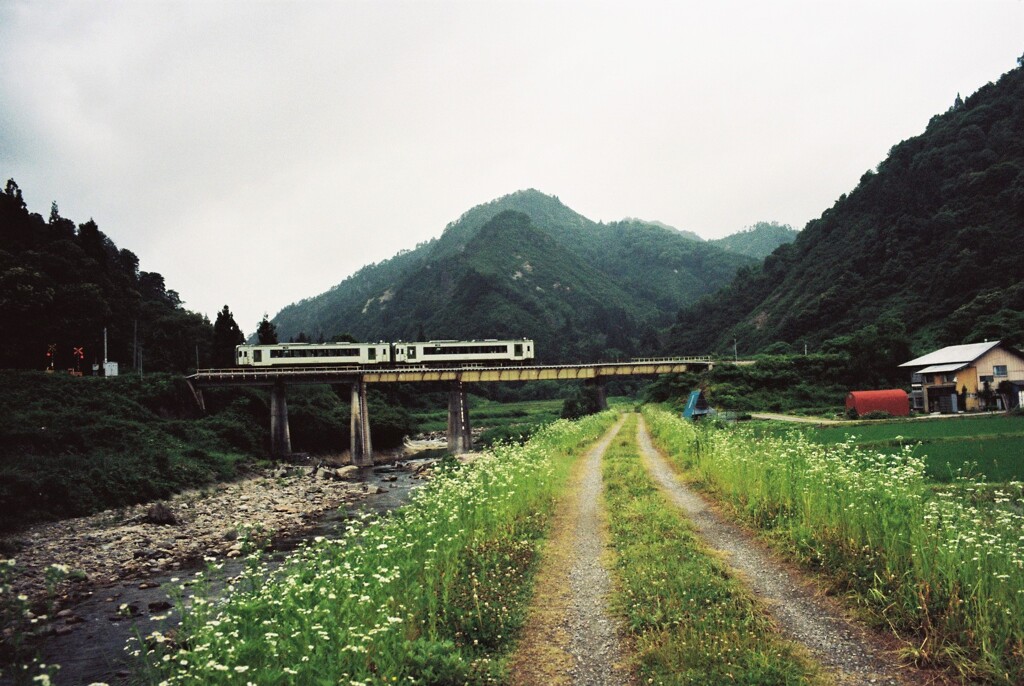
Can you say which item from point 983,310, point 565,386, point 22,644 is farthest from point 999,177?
point 22,644

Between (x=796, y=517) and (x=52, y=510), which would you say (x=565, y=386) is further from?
(x=796, y=517)

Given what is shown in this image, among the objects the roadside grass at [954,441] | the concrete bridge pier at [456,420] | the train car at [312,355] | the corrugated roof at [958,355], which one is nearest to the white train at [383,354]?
the train car at [312,355]

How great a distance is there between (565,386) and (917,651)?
4407 inches

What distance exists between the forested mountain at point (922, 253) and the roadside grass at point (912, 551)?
50.9 m

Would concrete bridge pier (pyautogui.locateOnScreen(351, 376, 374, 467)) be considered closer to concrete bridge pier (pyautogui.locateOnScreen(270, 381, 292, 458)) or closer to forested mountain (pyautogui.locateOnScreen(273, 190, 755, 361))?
concrete bridge pier (pyautogui.locateOnScreen(270, 381, 292, 458))

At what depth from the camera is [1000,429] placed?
79.6 feet

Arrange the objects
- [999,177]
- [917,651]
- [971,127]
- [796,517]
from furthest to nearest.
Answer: [971,127], [999,177], [796,517], [917,651]

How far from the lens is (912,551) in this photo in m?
6.85

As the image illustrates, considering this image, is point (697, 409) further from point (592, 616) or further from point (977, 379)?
point (592, 616)

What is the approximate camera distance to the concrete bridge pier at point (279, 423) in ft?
159

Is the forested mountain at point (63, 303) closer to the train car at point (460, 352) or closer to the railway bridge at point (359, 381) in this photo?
the railway bridge at point (359, 381)

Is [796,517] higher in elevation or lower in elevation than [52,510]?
higher

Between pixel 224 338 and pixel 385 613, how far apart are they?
64017mm

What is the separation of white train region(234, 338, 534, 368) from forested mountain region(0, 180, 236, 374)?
13.3 m
